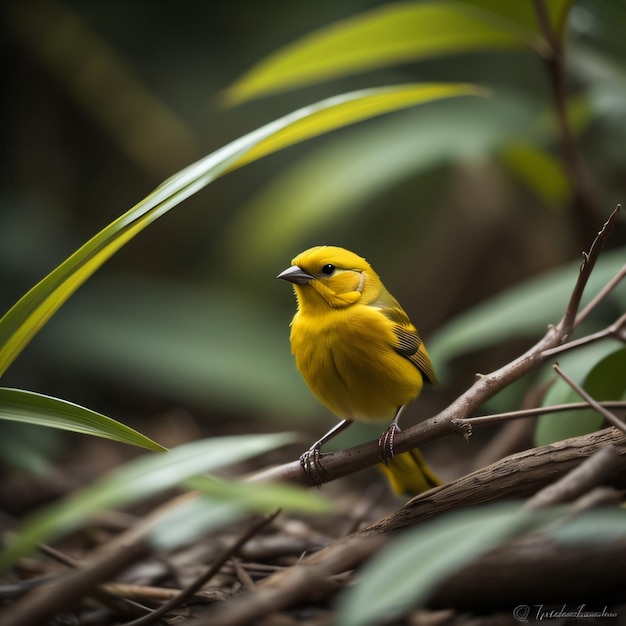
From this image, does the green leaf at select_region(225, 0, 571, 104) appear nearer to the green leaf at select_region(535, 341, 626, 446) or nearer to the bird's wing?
the bird's wing

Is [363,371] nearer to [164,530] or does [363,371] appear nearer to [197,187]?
[197,187]

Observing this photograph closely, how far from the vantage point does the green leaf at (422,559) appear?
86 centimetres

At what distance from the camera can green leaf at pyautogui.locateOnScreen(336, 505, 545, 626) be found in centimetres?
86

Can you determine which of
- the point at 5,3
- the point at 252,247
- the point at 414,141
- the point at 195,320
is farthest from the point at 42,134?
the point at 414,141

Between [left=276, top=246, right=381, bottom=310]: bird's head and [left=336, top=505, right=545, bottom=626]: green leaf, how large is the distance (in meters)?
1.12

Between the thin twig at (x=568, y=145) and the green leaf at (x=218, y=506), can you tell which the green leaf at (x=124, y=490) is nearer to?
the green leaf at (x=218, y=506)

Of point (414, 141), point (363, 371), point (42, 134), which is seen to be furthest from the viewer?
point (42, 134)

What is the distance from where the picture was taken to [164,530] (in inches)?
41.5

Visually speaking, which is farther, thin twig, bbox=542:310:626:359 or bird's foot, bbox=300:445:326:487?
bird's foot, bbox=300:445:326:487

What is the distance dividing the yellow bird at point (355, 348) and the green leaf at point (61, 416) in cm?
Answer: 61

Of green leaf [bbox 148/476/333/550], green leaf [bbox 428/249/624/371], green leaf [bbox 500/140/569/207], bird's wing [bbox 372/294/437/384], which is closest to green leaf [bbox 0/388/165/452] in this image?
green leaf [bbox 148/476/333/550]

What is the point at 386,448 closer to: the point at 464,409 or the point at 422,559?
the point at 464,409

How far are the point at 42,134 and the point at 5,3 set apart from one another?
86cm

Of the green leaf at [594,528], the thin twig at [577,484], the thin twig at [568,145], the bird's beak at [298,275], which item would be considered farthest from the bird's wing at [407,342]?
the thin twig at [568,145]
